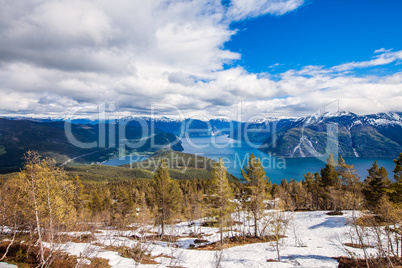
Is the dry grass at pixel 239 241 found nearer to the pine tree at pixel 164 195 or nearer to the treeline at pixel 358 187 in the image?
the treeline at pixel 358 187

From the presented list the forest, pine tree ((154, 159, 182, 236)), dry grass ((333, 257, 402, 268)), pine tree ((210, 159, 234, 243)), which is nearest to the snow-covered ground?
dry grass ((333, 257, 402, 268))

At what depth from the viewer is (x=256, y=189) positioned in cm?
2941

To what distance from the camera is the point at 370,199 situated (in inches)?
1407

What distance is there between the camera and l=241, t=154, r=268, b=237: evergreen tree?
28547mm

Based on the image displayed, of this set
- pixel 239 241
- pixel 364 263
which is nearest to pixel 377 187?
pixel 364 263

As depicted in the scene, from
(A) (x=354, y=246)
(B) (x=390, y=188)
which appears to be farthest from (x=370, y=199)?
(A) (x=354, y=246)

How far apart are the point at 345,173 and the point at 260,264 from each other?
35.6 m

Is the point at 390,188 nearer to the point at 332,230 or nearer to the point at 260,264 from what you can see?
the point at 332,230

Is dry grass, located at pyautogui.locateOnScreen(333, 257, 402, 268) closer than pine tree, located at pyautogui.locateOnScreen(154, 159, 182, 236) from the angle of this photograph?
Yes

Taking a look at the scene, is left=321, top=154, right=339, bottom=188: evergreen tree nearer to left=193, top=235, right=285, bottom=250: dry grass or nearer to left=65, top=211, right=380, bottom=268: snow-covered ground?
left=65, top=211, right=380, bottom=268: snow-covered ground

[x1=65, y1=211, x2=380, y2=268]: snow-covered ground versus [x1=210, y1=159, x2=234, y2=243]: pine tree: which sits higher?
[x1=210, y1=159, x2=234, y2=243]: pine tree

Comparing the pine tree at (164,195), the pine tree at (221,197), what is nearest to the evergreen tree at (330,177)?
the pine tree at (221,197)

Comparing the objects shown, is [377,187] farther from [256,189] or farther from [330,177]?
[256,189]

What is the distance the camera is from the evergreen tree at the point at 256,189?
28.5m
